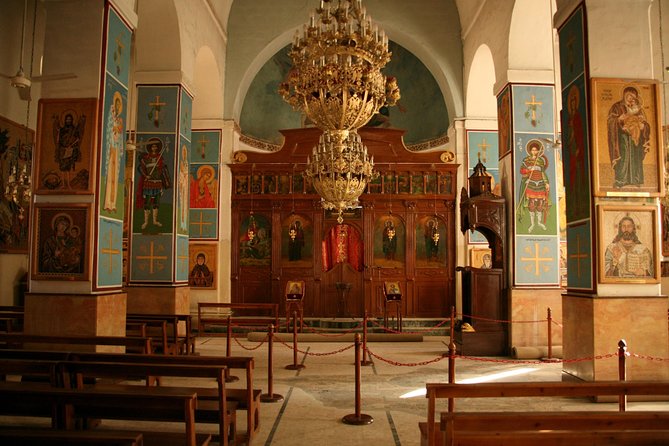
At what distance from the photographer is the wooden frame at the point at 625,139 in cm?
725

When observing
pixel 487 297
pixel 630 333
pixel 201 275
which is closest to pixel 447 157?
pixel 487 297

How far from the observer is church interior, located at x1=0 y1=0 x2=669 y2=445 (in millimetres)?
7199

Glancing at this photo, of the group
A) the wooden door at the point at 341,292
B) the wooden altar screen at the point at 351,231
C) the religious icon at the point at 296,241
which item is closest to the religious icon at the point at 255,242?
the wooden altar screen at the point at 351,231

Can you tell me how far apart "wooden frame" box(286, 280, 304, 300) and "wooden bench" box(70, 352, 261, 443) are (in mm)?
9482

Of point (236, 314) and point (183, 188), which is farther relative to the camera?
point (236, 314)

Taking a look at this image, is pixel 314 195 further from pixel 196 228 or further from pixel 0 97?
pixel 0 97

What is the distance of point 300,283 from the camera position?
49.4 ft

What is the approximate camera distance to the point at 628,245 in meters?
7.22

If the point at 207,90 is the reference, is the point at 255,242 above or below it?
below

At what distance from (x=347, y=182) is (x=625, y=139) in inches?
188

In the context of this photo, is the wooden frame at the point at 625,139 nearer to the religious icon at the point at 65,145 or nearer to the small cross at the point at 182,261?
the religious icon at the point at 65,145

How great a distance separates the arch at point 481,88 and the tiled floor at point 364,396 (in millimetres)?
7669

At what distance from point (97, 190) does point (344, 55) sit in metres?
3.65

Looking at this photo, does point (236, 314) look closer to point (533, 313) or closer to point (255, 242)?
point (255, 242)
